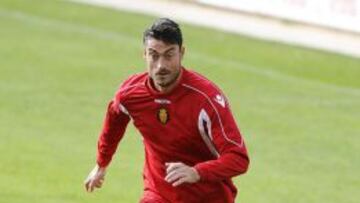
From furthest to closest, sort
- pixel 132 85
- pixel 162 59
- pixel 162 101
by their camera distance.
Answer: pixel 132 85
pixel 162 101
pixel 162 59

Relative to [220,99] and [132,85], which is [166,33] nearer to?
[220,99]

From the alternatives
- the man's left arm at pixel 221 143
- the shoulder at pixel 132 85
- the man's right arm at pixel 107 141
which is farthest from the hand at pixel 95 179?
the man's left arm at pixel 221 143

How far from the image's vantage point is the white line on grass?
60.6ft

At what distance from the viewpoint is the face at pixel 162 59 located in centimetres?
787

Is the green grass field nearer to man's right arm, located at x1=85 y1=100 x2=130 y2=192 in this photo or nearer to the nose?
man's right arm, located at x1=85 y1=100 x2=130 y2=192

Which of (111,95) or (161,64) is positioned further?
(111,95)

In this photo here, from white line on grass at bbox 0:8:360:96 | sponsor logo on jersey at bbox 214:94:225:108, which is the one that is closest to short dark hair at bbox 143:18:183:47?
sponsor logo on jersey at bbox 214:94:225:108

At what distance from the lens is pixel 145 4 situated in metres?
26.1

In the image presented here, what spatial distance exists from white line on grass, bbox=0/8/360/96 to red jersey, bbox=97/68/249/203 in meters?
9.79

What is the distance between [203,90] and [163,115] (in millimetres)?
315

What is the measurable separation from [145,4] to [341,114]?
412 inches

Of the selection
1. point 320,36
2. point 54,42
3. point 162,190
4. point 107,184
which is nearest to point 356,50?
point 320,36

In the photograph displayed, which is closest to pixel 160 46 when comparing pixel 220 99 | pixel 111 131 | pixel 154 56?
pixel 154 56

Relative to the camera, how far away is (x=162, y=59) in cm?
786
